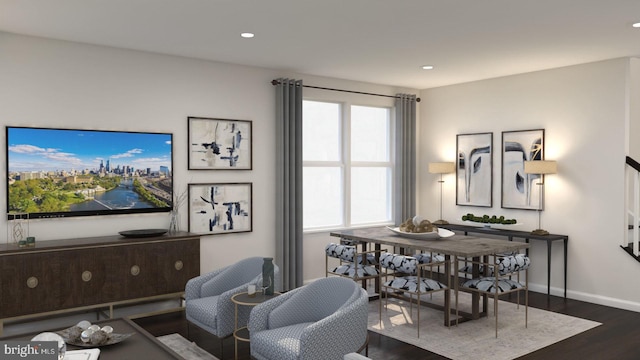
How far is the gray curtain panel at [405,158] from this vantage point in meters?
7.55

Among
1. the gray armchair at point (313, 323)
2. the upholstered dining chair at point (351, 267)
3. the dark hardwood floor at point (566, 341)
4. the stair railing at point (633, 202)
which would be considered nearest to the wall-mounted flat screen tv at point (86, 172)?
the dark hardwood floor at point (566, 341)

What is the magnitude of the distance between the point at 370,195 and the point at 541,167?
241cm

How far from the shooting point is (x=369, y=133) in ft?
24.5

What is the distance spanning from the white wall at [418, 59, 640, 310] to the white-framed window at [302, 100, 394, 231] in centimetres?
144

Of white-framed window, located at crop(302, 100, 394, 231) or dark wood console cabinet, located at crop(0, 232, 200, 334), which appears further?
white-framed window, located at crop(302, 100, 394, 231)

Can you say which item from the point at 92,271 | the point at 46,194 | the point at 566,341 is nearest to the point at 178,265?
the point at 92,271

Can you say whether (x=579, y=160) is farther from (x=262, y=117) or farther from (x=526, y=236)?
(x=262, y=117)

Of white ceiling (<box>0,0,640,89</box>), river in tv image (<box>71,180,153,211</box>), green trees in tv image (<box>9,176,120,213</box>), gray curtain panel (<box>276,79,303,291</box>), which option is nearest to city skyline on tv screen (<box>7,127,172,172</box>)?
green trees in tv image (<box>9,176,120,213</box>)

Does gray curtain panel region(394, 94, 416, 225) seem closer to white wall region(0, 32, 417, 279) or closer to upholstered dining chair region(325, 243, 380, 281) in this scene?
white wall region(0, 32, 417, 279)

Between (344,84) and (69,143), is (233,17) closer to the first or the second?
(69,143)

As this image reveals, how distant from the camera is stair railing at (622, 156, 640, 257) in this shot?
543 cm

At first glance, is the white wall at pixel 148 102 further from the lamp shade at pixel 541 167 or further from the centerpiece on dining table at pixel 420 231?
the lamp shade at pixel 541 167

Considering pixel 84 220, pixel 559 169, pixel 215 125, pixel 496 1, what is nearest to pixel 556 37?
pixel 496 1

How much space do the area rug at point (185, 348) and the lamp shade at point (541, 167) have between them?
416 centimetres
